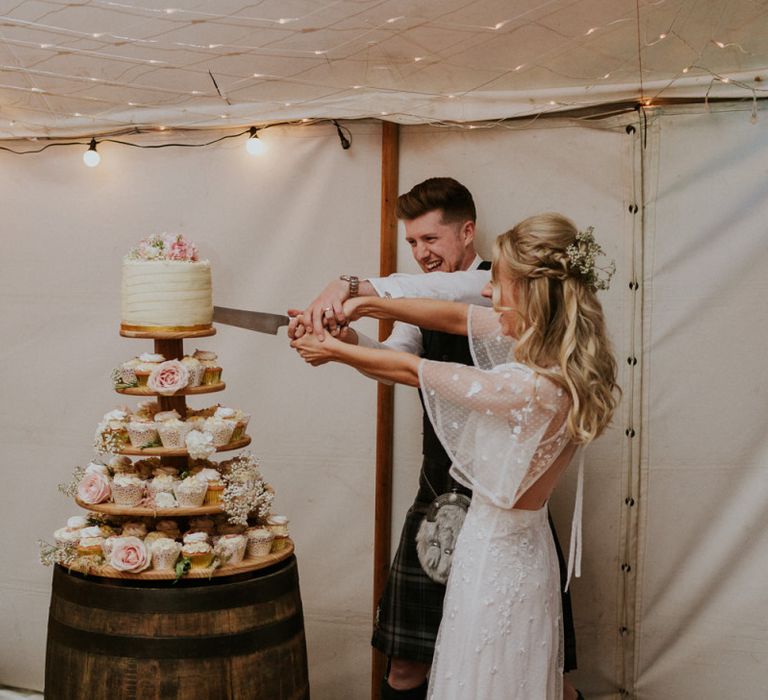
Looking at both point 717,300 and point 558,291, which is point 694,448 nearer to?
point 717,300

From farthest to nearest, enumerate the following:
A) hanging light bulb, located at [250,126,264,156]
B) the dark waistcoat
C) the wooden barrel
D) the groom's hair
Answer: hanging light bulb, located at [250,126,264,156] < the groom's hair < the dark waistcoat < the wooden barrel

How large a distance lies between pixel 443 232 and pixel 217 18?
907mm

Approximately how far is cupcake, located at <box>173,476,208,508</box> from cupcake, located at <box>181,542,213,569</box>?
11cm

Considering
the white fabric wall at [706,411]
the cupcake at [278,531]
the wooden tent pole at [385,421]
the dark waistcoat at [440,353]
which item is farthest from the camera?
the wooden tent pole at [385,421]

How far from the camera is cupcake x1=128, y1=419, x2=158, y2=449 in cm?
263

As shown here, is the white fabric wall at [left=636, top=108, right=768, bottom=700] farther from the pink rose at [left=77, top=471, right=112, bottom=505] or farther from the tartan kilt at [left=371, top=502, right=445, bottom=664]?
the pink rose at [left=77, top=471, right=112, bottom=505]

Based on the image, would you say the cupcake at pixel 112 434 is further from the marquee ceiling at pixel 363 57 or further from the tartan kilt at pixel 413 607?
the marquee ceiling at pixel 363 57

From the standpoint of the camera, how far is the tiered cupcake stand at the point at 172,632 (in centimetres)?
245

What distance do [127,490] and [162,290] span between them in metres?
0.55

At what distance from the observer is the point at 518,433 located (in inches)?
84.4

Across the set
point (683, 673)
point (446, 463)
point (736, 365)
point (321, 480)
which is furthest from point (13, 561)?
point (736, 365)

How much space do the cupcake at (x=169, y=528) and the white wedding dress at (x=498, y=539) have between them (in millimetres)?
825

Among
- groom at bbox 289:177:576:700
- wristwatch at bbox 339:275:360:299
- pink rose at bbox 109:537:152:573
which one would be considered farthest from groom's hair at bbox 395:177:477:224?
pink rose at bbox 109:537:152:573

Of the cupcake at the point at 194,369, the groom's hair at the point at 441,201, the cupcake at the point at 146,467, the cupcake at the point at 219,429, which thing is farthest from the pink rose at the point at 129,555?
the groom's hair at the point at 441,201
